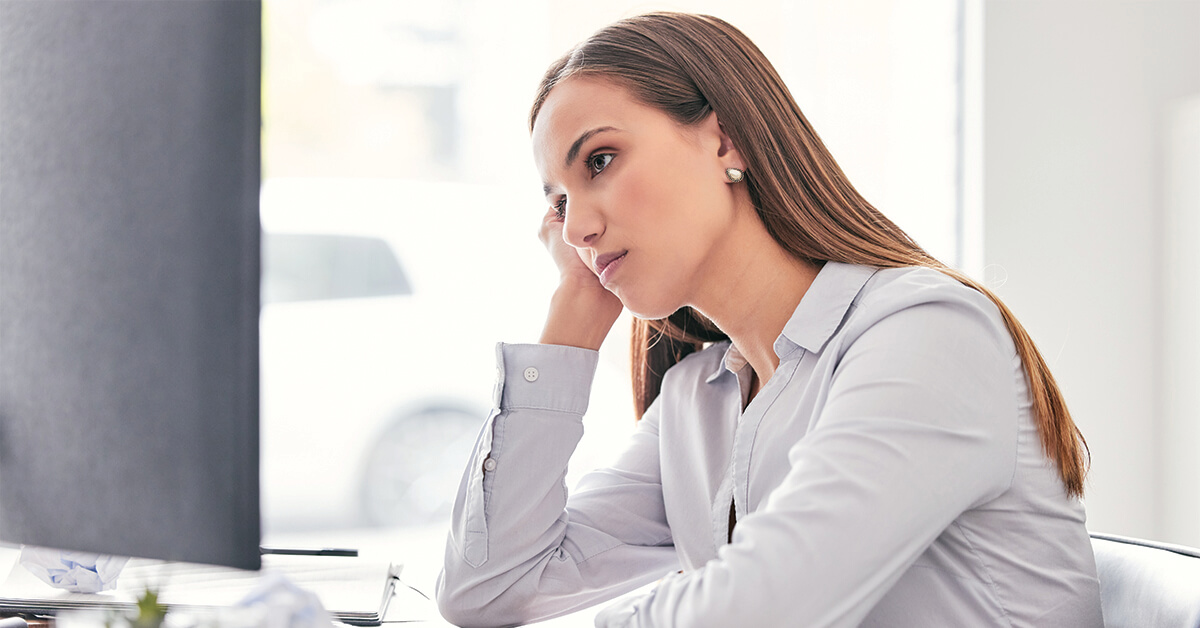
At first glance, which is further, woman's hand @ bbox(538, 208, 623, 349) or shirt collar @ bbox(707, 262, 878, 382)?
woman's hand @ bbox(538, 208, 623, 349)

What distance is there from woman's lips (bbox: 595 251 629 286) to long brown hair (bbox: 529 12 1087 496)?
17cm

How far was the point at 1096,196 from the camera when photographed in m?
1.86

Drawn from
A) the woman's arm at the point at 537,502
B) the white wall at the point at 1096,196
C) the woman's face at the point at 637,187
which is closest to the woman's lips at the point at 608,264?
the woman's face at the point at 637,187

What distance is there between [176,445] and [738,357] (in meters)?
0.73

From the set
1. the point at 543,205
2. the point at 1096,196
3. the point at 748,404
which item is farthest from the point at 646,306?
the point at 543,205

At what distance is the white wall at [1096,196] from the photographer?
1849 mm

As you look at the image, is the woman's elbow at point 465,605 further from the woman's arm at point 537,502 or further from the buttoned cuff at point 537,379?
the buttoned cuff at point 537,379

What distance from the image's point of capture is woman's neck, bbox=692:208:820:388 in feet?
3.46

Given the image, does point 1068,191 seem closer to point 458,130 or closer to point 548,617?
point 548,617

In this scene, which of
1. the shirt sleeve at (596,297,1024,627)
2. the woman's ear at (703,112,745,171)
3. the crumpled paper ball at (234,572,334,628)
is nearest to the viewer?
the crumpled paper ball at (234,572,334,628)

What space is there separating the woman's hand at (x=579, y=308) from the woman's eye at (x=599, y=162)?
13 centimetres

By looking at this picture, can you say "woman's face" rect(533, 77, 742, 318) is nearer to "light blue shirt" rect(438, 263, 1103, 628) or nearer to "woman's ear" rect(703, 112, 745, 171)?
"woman's ear" rect(703, 112, 745, 171)

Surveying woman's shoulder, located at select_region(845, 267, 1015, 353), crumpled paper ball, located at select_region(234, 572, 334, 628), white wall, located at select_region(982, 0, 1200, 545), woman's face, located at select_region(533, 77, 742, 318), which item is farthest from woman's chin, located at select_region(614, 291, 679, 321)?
white wall, located at select_region(982, 0, 1200, 545)

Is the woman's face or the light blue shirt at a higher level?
the woman's face
